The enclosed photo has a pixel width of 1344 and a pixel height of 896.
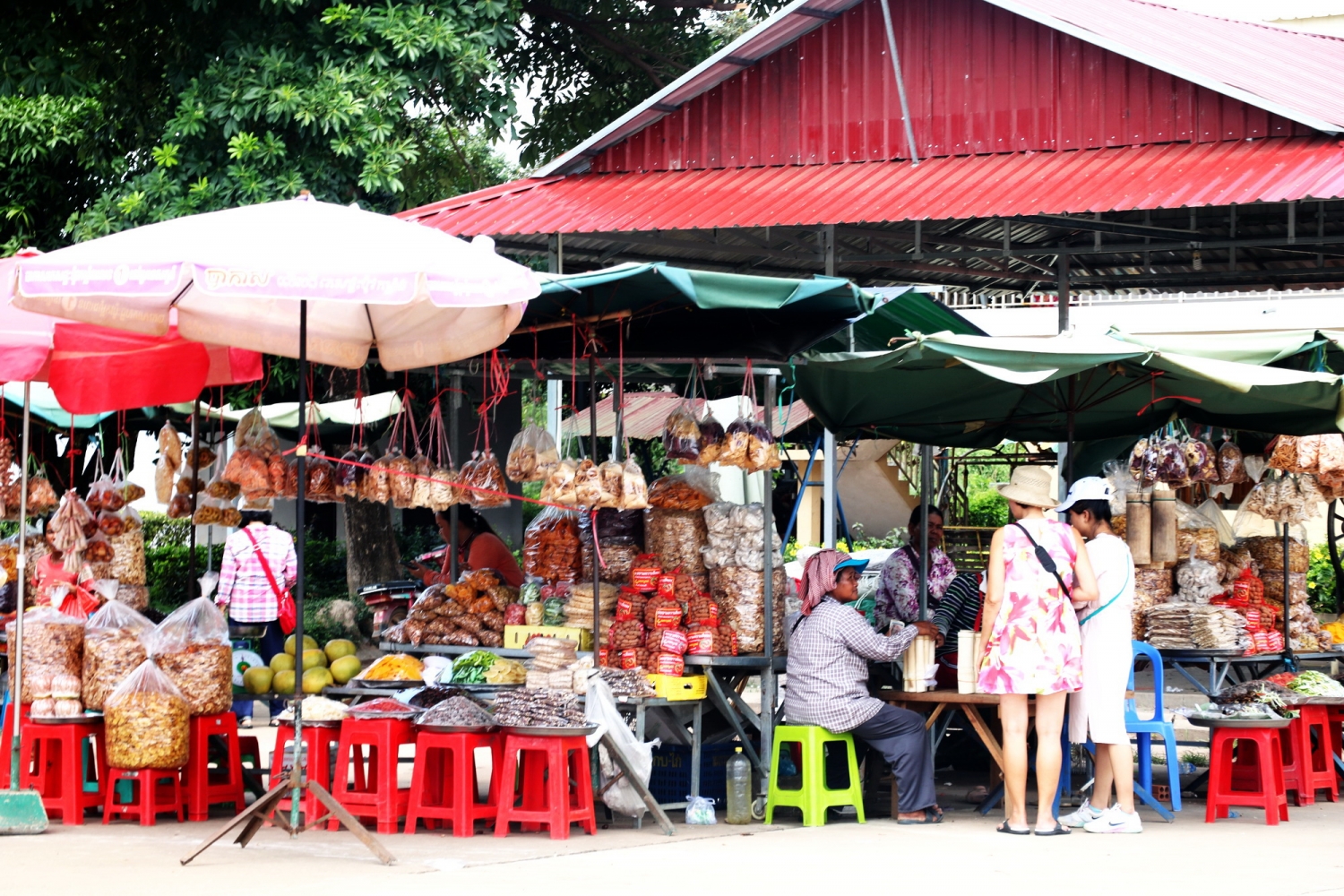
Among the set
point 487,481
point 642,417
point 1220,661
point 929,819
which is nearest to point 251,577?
point 487,481

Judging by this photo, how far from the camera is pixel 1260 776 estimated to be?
8.75 m

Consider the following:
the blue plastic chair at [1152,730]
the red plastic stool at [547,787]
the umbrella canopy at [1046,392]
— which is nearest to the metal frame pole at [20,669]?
the red plastic stool at [547,787]

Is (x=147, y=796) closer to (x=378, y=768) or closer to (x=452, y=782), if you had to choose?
(x=378, y=768)

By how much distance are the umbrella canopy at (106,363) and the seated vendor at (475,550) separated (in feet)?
5.65

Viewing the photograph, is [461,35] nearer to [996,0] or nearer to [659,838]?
[996,0]

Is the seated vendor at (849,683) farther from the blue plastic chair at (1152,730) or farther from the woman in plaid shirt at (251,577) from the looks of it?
the woman in plaid shirt at (251,577)

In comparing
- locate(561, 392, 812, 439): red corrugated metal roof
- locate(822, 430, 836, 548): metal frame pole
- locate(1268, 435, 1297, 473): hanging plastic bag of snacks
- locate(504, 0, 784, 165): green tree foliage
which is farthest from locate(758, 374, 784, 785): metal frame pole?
locate(504, 0, 784, 165): green tree foliage

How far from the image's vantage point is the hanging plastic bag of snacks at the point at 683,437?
28.1 feet

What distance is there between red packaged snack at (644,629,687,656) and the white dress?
1.96 m

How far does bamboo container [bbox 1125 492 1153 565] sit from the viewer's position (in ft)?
32.6

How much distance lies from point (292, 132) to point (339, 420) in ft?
9.30

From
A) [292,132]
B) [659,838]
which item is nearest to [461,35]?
[292,132]

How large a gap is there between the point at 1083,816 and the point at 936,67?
6665mm

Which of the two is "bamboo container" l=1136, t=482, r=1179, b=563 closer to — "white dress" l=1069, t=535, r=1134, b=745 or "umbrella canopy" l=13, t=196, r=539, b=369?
"white dress" l=1069, t=535, r=1134, b=745
